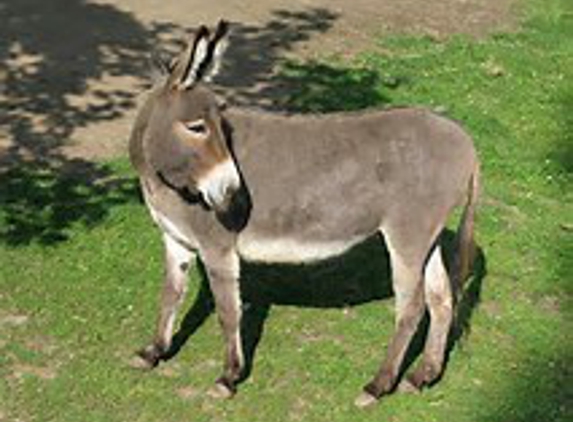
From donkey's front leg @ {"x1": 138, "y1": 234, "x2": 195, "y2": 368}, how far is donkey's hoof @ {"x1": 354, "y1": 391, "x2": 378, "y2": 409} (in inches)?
55.6

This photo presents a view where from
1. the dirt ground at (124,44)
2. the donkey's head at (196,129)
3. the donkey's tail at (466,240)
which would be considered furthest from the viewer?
the dirt ground at (124,44)

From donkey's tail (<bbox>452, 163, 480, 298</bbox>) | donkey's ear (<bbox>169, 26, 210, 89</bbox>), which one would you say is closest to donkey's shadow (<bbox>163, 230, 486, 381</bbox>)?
donkey's tail (<bbox>452, 163, 480, 298</bbox>)

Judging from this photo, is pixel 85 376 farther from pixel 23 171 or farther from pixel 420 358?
pixel 23 171

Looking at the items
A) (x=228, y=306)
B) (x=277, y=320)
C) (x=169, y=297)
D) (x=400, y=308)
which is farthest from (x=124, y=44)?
(x=400, y=308)

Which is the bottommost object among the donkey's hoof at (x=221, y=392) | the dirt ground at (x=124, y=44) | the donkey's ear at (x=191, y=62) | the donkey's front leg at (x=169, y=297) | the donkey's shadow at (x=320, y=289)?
the dirt ground at (x=124, y=44)

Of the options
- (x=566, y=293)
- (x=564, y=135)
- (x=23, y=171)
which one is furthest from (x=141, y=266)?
(x=564, y=135)

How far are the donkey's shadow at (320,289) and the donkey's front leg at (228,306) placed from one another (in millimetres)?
590

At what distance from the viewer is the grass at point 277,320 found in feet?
23.7

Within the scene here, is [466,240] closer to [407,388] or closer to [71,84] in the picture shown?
[407,388]

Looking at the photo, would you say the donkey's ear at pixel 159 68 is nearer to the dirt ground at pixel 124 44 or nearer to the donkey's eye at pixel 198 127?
the donkey's eye at pixel 198 127

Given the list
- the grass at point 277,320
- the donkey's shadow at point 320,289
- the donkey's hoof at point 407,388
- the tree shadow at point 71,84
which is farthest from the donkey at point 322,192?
the tree shadow at point 71,84

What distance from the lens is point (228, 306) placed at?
23.0ft

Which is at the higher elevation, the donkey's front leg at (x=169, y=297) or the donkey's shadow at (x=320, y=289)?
the donkey's front leg at (x=169, y=297)

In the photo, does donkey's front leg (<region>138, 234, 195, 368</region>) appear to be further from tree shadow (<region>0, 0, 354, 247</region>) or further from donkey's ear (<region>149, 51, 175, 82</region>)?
tree shadow (<region>0, 0, 354, 247</region>)
